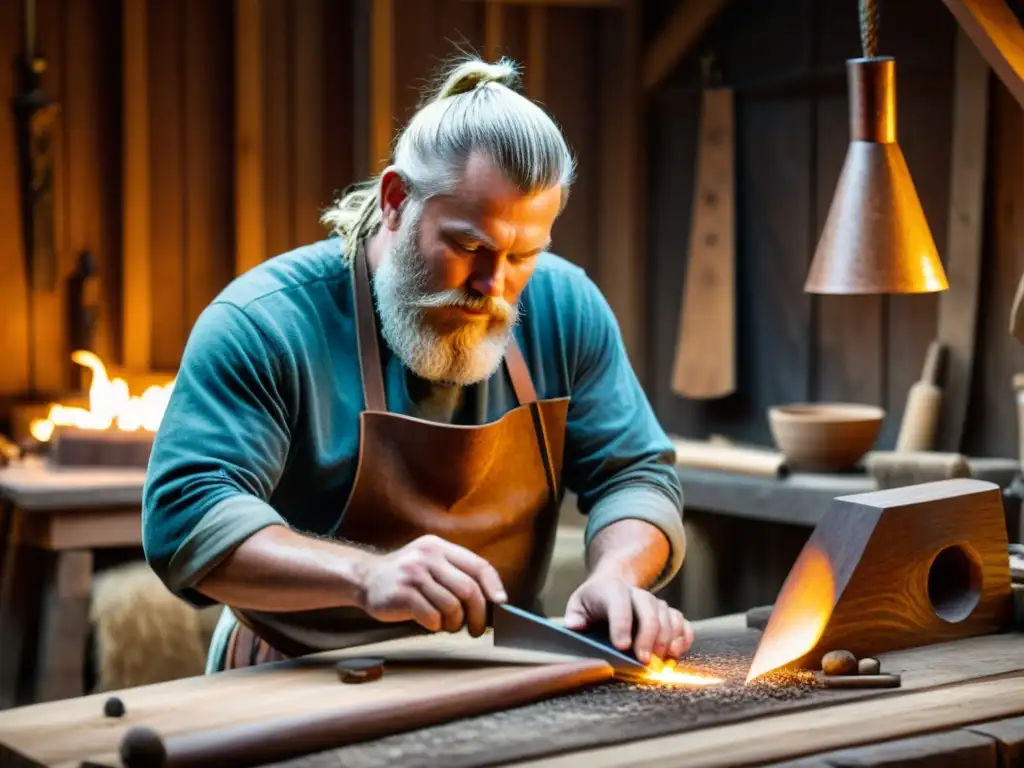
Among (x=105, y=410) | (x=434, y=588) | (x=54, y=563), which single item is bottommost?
(x=54, y=563)

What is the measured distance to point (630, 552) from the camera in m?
3.17

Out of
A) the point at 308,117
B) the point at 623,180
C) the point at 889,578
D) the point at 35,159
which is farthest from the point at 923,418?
the point at 35,159

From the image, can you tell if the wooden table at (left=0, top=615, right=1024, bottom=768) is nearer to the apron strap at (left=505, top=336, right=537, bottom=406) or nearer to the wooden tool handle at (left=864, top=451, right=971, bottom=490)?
the apron strap at (left=505, top=336, right=537, bottom=406)

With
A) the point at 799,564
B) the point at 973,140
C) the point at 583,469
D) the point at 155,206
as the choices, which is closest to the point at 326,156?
the point at 155,206

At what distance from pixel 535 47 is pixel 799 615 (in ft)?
13.3

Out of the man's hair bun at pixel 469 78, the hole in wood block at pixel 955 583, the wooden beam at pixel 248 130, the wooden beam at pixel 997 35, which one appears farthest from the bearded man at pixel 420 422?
the wooden beam at pixel 248 130

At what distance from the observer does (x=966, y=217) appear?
512cm

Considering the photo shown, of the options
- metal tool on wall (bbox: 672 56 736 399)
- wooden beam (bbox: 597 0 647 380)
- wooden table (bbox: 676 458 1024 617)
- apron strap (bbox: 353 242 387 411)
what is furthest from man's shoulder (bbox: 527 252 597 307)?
wooden beam (bbox: 597 0 647 380)

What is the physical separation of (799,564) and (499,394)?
2.58 ft

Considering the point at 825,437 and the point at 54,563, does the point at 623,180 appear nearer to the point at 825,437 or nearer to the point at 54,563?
the point at 825,437

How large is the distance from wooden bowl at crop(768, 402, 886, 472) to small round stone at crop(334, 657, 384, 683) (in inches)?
104

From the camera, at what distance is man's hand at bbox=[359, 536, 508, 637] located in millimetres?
2604

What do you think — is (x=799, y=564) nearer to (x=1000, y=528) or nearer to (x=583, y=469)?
(x=1000, y=528)

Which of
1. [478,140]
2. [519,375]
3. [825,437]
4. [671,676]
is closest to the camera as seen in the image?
[671,676]
